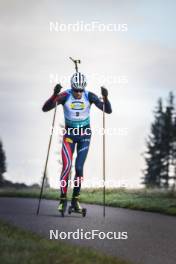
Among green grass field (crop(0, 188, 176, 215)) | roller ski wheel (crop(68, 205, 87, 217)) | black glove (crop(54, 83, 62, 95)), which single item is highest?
black glove (crop(54, 83, 62, 95))

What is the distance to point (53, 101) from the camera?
11.2 metres

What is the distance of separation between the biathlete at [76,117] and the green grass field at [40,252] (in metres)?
3.13

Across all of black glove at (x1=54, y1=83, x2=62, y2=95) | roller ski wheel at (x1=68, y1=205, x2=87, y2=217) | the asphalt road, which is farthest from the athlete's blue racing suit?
the asphalt road

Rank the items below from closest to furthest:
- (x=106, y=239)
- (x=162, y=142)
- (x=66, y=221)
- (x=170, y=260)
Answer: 1. (x=170, y=260)
2. (x=106, y=239)
3. (x=66, y=221)
4. (x=162, y=142)

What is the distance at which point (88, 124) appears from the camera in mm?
11211

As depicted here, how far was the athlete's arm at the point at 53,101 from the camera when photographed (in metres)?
11.2

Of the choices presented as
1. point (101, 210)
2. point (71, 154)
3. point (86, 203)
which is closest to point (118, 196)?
point (86, 203)

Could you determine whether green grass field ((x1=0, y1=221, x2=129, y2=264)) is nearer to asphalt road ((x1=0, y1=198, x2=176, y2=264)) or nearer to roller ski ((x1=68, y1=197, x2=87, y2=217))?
asphalt road ((x1=0, y1=198, x2=176, y2=264))

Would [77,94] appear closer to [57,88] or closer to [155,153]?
[57,88]

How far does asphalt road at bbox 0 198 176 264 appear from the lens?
27.6 ft

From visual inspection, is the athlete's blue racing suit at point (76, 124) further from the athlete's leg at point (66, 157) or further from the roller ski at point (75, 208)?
the roller ski at point (75, 208)

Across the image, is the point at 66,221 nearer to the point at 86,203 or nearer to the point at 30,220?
the point at 30,220

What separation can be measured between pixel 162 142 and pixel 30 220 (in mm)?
67367

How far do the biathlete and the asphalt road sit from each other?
2.31 feet
